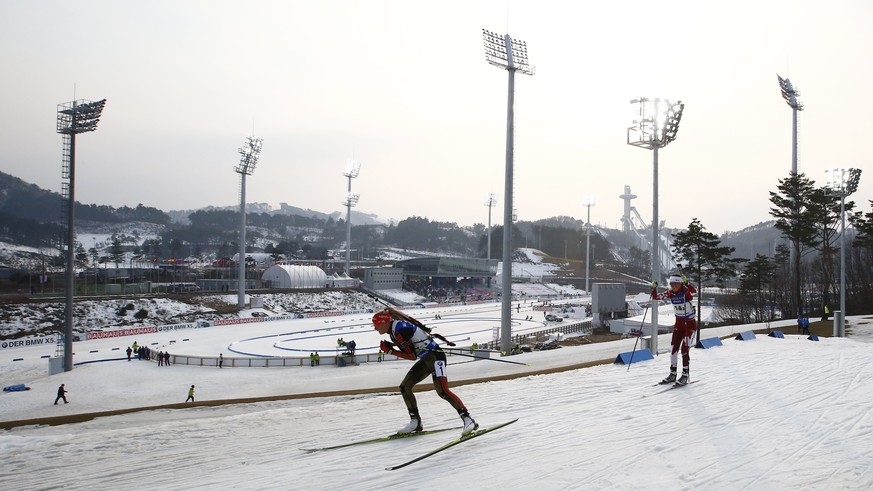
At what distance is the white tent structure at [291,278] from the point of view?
232 feet

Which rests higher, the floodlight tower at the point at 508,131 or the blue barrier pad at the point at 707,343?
the floodlight tower at the point at 508,131

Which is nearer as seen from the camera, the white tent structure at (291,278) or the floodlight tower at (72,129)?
the floodlight tower at (72,129)

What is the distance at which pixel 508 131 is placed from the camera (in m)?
23.6

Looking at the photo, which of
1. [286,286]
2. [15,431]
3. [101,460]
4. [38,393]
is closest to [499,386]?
[101,460]

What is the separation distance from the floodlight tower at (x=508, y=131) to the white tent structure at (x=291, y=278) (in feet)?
169

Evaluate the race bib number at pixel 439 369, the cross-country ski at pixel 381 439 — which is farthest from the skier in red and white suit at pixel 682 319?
the race bib number at pixel 439 369

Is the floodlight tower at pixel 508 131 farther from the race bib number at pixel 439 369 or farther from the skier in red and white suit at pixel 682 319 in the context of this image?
the race bib number at pixel 439 369

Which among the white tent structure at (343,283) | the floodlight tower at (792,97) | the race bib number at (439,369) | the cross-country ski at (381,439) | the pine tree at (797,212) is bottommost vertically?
the white tent structure at (343,283)

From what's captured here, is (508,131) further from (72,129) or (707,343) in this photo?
(72,129)

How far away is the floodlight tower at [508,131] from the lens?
902 inches

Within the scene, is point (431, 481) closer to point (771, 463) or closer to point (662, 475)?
point (662, 475)

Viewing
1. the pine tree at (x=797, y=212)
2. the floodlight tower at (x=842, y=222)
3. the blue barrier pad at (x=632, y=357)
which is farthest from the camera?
the pine tree at (x=797, y=212)

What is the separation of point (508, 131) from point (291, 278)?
174 feet

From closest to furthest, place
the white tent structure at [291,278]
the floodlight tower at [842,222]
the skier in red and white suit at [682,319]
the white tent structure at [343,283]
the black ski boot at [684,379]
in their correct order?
the black ski boot at [684,379] < the skier in red and white suit at [682,319] < the floodlight tower at [842,222] < the white tent structure at [291,278] < the white tent structure at [343,283]
